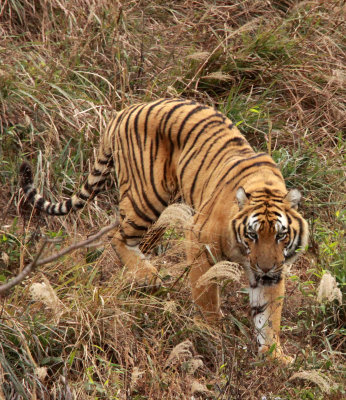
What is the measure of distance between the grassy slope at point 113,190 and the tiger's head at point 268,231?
1.30 feet

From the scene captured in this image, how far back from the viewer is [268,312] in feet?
14.9

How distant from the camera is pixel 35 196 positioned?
5.35 metres

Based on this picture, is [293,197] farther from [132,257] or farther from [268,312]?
[132,257]

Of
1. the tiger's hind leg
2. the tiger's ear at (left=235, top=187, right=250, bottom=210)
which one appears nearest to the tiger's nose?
the tiger's ear at (left=235, top=187, right=250, bottom=210)

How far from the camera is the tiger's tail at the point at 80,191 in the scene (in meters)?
5.32

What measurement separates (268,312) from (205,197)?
0.88 meters

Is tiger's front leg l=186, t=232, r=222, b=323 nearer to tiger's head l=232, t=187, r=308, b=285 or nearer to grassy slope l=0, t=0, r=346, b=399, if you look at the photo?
grassy slope l=0, t=0, r=346, b=399

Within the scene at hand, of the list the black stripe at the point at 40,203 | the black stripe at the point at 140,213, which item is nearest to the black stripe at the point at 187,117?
the black stripe at the point at 140,213

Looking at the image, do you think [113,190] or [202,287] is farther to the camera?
[113,190]

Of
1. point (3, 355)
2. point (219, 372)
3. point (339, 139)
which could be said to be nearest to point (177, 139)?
point (219, 372)

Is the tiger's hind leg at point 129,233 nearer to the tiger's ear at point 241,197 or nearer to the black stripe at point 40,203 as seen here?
the black stripe at point 40,203

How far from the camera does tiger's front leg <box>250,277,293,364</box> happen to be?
4508mm

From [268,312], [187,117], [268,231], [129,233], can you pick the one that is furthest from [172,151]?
[268,312]

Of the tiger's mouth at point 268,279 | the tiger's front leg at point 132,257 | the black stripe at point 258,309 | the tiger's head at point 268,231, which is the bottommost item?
the tiger's front leg at point 132,257
